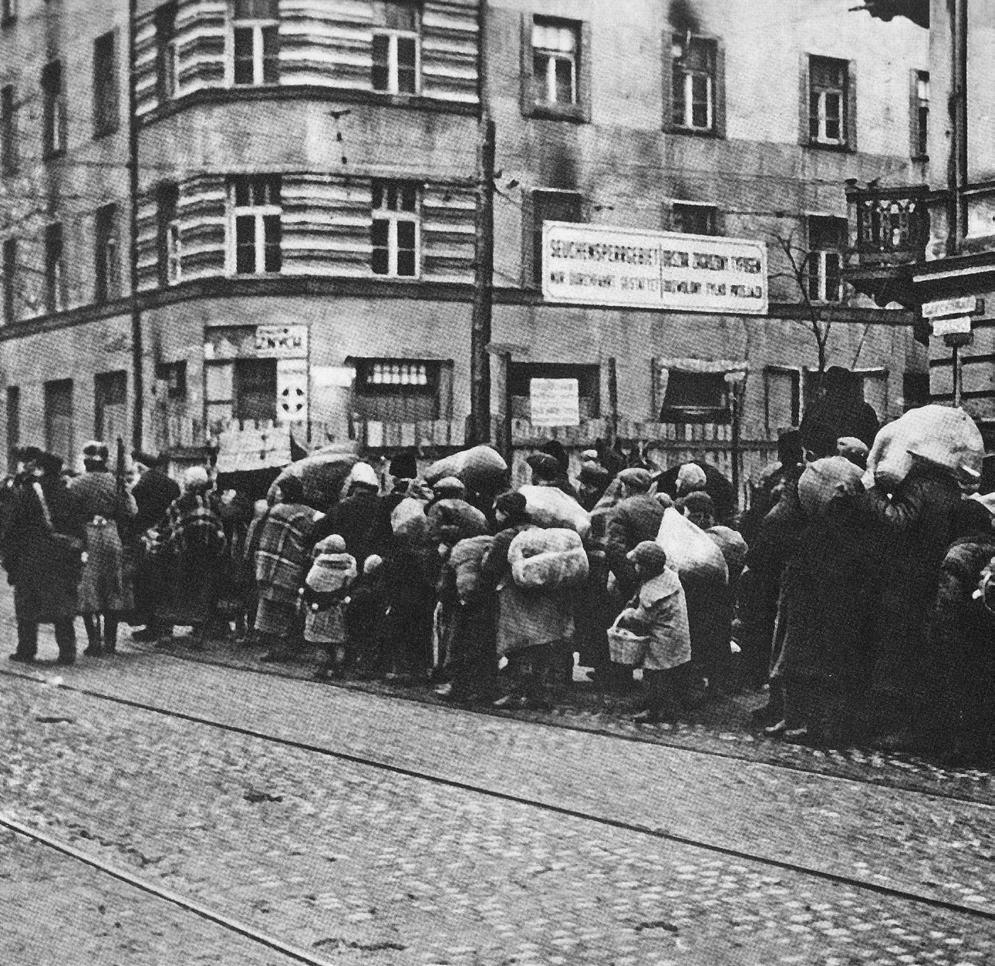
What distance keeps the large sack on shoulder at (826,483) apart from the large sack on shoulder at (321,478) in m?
6.05

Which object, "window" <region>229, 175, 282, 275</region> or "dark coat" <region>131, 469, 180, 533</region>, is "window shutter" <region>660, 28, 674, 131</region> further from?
"dark coat" <region>131, 469, 180, 533</region>

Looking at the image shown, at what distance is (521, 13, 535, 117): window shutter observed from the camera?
32.0 m

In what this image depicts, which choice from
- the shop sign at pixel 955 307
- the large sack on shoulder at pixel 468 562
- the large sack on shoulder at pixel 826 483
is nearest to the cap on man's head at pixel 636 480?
the large sack on shoulder at pixel 468 562

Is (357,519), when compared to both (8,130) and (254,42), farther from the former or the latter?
(8,130)

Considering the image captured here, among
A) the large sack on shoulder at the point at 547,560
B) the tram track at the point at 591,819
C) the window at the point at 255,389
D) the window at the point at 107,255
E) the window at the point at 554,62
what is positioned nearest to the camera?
the tram track at the point at 591,819

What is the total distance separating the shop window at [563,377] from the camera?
32.0m

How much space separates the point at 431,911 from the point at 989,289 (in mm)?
13587

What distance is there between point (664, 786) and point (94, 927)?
3.70 metres

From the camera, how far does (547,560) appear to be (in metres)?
12.1

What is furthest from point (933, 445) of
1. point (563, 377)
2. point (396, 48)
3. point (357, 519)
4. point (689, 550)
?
point (396, 48)

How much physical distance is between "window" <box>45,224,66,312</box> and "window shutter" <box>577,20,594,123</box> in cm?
1079

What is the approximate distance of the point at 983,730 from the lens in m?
10.1

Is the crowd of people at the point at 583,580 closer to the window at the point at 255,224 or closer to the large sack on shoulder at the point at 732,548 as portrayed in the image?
the large sack on shoulder at the point at 732,548

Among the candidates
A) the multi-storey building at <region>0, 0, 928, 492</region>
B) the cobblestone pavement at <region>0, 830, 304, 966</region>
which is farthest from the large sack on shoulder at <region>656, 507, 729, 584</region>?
the multi-storey building at <region>0, 0, 928, 492</region>
